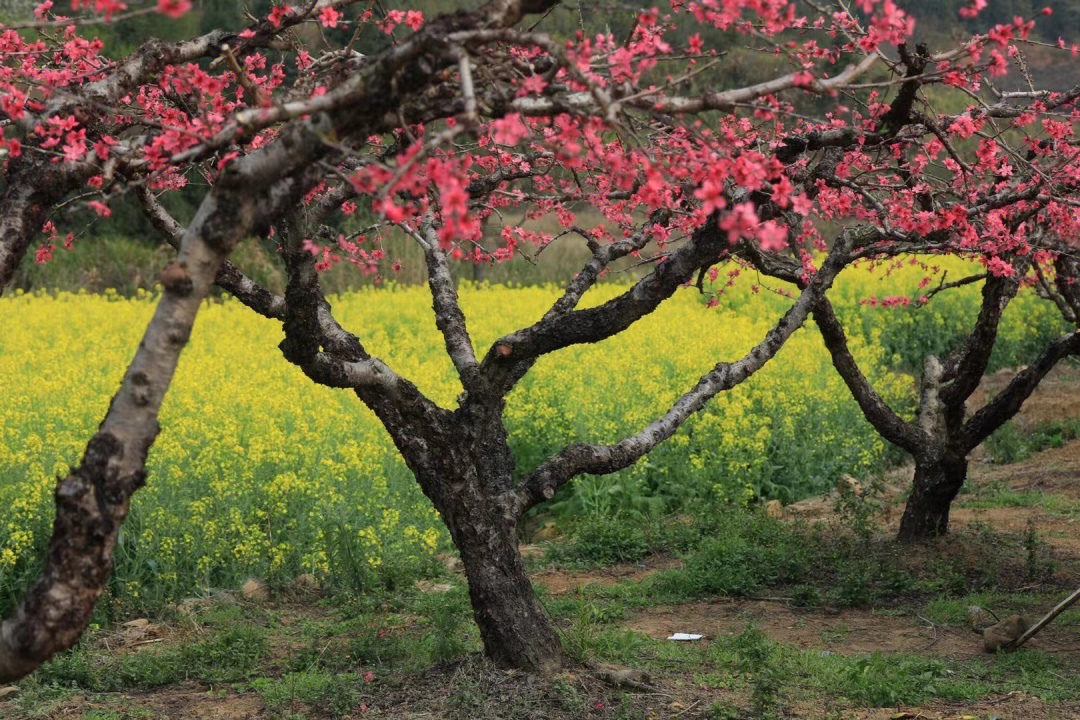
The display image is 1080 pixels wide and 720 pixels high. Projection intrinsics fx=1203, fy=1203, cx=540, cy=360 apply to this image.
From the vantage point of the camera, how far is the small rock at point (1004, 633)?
6.64 metres

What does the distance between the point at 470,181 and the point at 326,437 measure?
4448mm

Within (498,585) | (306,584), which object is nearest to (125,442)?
(498,585)

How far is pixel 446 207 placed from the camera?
2953mm

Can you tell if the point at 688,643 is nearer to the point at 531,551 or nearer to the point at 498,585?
the point at 498,585

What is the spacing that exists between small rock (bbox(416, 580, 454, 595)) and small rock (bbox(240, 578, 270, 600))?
3.39 ft

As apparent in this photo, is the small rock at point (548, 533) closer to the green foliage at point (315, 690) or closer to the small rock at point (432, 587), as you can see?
the small rock at point (432, 587)

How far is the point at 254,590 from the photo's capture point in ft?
26.6

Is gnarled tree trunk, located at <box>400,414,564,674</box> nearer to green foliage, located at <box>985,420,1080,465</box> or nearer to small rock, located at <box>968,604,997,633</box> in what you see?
small rock, located at <box>968,604,997,633</box>

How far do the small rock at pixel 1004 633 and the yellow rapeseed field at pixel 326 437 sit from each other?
3433 mm

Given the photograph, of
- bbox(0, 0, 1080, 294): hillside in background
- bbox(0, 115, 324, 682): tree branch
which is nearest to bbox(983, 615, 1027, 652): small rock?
bbox(0, 115, 324, 682): tree branch

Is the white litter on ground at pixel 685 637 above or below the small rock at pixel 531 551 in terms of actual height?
below

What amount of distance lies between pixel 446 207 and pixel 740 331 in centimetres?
1174

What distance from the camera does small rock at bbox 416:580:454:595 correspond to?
8305 millimetres

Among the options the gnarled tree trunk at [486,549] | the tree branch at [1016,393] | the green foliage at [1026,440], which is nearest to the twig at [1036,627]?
the tree branch at [1016,393]
